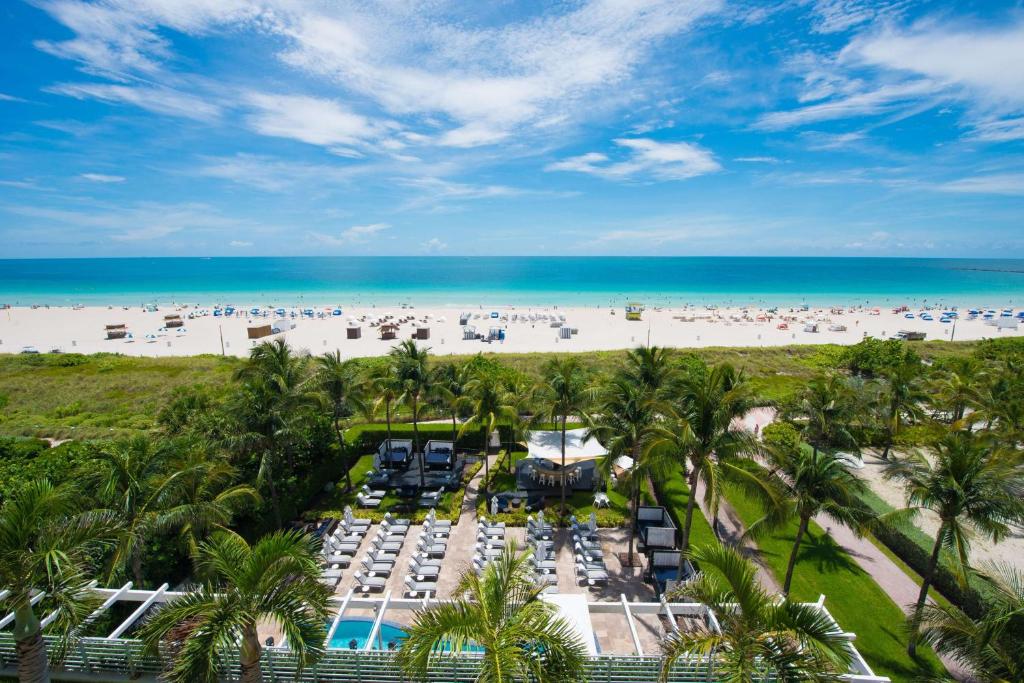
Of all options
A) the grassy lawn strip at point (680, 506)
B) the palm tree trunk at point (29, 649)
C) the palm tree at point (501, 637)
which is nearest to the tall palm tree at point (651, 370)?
the grassy lawn strip at point (680, 506)

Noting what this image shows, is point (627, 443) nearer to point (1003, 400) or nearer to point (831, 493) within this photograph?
point (831, 493)

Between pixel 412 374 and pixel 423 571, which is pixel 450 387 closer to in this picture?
pixel 412 374

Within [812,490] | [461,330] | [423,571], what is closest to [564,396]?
[423,571]

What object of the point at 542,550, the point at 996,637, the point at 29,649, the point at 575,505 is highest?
the point at 29,649

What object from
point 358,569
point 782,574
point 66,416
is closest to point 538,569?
point 358,569

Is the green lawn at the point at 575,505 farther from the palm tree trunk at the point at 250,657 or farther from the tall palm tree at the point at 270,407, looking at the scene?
the palm tree trunk at the point at 250,657

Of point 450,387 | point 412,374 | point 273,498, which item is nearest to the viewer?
point 273,498
